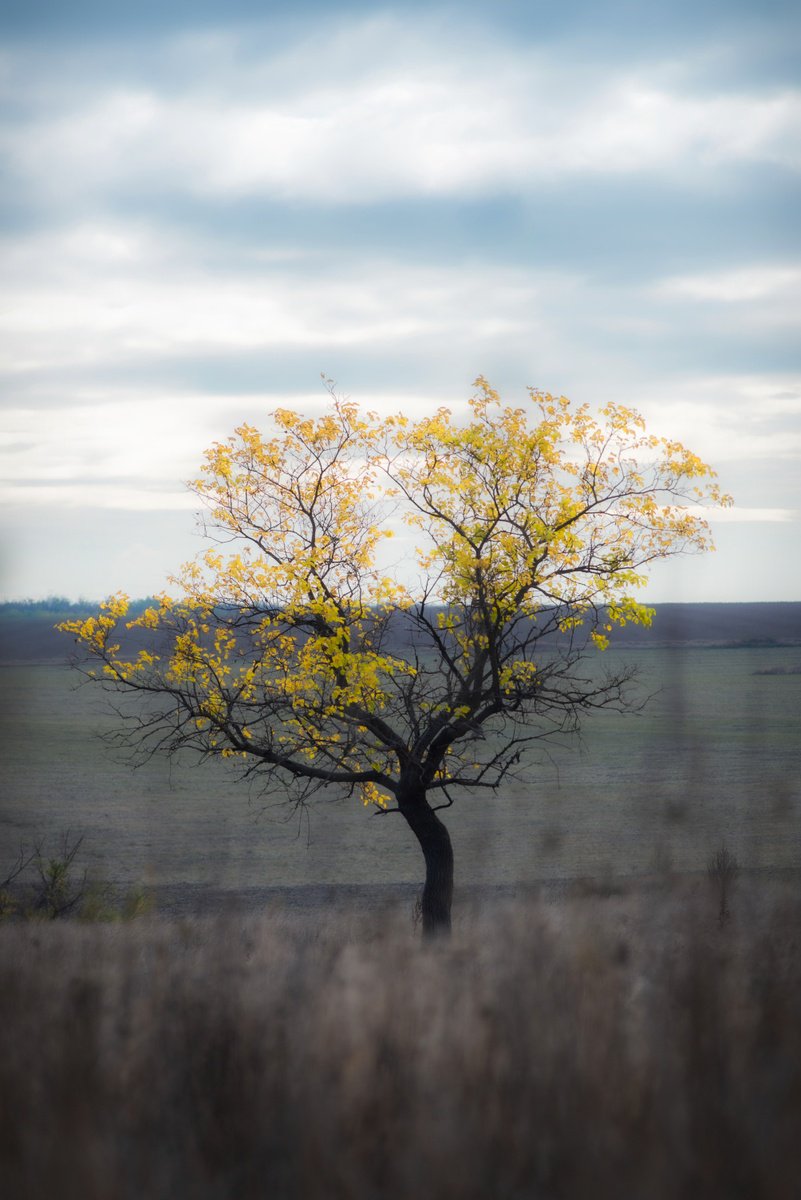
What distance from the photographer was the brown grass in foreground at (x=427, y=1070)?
2580 mm

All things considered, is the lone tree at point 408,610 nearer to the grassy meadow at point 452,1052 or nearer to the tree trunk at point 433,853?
the tree trunk at point 433,853

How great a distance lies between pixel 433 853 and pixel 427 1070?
14033mm

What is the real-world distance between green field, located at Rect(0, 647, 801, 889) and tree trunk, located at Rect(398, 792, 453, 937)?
2.39 feet

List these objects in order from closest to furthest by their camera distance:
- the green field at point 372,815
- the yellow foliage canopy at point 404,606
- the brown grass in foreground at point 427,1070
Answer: the brown grass in foreground at point 427,1070, the green field at point 372,815, the yellow foliage canopy at point 404,606

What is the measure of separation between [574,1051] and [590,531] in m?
13.8

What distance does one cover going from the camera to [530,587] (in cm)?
1559

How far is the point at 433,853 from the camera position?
1670 cm

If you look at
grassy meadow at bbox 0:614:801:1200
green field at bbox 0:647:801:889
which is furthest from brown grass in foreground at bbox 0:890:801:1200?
green field at bbox 0:647:801:889

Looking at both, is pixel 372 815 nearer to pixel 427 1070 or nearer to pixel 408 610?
pixel 408 610

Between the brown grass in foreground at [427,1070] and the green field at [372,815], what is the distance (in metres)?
0.50

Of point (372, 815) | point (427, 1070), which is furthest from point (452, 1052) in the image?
point (372, 815)

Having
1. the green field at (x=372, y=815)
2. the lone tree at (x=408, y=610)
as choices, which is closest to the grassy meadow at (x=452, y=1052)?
the green field at (x=372, y=815)

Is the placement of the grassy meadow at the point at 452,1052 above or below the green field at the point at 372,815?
above

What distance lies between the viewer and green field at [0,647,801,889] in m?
4.52
